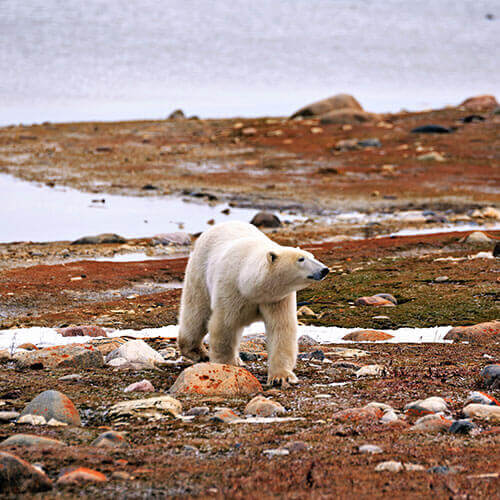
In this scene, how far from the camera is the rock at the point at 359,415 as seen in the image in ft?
19.4

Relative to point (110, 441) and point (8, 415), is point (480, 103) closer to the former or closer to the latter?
point (8, 415)

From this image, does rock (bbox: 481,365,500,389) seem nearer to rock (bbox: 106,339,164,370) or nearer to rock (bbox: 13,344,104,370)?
rock (bbox: 106,339,164,370)

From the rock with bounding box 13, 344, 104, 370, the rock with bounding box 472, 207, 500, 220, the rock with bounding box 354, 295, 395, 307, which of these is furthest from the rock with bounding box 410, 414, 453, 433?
the rock with bounding box 472, 207, 500, 220

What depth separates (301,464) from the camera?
15.1ft

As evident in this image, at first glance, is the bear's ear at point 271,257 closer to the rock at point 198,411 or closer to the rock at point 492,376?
the rock at point 198,411

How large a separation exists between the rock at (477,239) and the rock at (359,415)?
14.9 meters

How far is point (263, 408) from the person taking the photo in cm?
625

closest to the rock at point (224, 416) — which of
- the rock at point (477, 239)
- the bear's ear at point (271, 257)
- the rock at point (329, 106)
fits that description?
the bear's ear at point (271, 257)

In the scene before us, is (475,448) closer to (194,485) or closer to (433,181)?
(194,485)

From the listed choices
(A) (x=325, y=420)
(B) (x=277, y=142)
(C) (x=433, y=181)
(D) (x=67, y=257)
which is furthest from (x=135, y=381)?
(B) (x=277, y=142)

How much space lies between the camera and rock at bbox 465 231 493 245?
65.7ft

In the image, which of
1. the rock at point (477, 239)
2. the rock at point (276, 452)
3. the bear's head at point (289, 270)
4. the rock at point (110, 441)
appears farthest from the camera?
the rock at point (477, 239)

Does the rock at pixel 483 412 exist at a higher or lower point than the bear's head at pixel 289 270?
lower

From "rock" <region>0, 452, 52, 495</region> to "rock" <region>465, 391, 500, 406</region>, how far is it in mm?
3846
